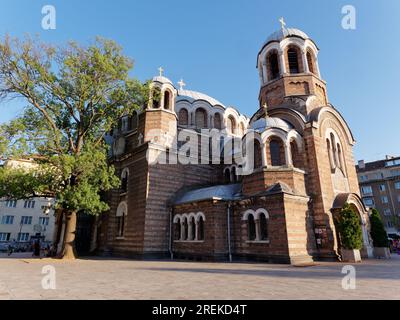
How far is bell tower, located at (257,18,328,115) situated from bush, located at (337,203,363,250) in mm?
7374

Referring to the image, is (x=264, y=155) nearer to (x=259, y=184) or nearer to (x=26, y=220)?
(x=259, y=184)

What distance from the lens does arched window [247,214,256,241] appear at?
14185mm

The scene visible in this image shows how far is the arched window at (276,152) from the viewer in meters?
15.5

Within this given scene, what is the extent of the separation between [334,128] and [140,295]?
1687 centimetres

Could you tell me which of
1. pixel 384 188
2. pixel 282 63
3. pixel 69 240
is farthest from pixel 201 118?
pixel 384 188

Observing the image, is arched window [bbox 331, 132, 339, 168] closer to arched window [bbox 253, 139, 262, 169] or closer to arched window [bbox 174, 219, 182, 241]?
arched window [bbox 253, 139, 262, 169]

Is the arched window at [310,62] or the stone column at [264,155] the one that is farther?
the arched window at [310,62]

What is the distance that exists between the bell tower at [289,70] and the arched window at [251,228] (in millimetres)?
8076

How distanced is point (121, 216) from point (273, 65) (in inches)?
626

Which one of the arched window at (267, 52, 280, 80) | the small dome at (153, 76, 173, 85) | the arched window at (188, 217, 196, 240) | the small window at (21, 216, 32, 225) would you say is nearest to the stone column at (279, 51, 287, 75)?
the arched window at (267, 52, 280, 80)

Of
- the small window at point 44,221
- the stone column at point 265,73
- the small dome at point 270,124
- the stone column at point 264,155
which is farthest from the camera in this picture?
the small window at point 44,221

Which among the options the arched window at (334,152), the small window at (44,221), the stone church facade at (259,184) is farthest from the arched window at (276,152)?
the small window at (44,221)

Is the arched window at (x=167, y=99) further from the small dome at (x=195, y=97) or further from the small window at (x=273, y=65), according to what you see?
the small window at (x=273, y=65)

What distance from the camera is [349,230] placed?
539 inches
